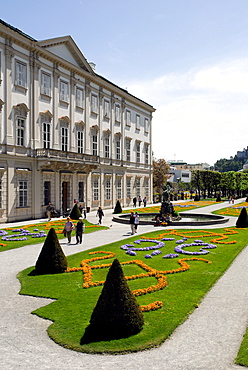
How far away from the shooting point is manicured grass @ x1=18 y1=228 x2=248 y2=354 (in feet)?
26.2

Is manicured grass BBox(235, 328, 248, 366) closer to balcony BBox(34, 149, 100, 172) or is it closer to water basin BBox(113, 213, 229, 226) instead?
water basin BBox(113, 213, 229, 226)

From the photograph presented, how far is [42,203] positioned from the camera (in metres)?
36.0

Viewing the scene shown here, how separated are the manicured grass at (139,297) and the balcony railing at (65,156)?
17909mm

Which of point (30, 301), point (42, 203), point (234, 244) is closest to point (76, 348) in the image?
point (30, 301)

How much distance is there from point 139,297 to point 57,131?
1193 inches

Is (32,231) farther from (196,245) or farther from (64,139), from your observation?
(64,139)

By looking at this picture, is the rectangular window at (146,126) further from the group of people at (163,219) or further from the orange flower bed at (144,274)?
the orange flower bed at (144,274)

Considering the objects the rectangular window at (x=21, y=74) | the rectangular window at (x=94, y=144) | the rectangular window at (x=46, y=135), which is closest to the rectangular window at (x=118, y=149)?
the rectangular window at (x=94, y=144)

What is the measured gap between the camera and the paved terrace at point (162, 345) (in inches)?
272

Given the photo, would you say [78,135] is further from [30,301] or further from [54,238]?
[30,301]

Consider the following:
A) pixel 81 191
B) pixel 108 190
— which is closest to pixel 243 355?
pixel 81 191

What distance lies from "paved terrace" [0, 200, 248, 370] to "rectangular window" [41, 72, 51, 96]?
2843 centimetres

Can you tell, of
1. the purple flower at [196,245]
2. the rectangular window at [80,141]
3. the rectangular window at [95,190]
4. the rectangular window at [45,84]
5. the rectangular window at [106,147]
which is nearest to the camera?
the purple flower at [196,245]

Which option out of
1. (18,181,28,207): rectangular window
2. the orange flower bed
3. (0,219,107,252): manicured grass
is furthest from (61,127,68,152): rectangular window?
the orange flower bed
